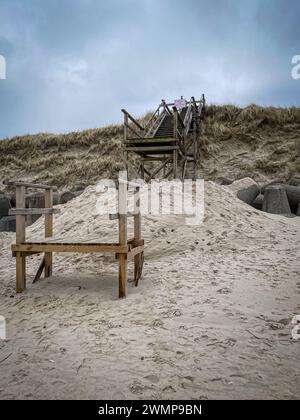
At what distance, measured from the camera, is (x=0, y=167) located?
70.6ft

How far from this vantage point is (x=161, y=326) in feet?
10.0

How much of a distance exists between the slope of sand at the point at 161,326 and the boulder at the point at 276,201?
4416mm

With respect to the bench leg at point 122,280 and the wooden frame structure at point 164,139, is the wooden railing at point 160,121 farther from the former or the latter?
the bench leg at point 122,280

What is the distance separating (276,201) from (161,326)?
8.35 m

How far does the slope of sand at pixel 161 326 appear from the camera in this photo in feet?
7.09

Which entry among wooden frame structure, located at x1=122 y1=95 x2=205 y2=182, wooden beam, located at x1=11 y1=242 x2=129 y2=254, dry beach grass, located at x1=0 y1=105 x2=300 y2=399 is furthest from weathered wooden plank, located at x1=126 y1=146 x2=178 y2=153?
wooden beam, located at x1=11 y1=242 x2=129 y2=254

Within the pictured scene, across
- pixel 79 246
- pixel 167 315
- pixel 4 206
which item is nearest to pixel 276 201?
pixel 79 246

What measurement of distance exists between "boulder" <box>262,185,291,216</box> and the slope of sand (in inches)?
174

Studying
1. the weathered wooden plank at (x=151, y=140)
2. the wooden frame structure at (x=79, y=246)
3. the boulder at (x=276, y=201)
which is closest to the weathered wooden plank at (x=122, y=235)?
the wooden frame structure at (x=79, y=246)

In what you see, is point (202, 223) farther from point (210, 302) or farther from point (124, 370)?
point (124, 370)

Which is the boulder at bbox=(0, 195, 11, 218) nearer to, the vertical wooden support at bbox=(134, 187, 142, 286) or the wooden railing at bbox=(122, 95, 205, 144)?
the wooden railing at bbox=(122, 95, 205, 144)

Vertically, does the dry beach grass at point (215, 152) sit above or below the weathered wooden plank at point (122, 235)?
above

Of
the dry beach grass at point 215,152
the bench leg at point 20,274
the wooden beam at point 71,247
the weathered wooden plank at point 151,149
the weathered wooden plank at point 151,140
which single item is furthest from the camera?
the dry beach grass at point 215,152
